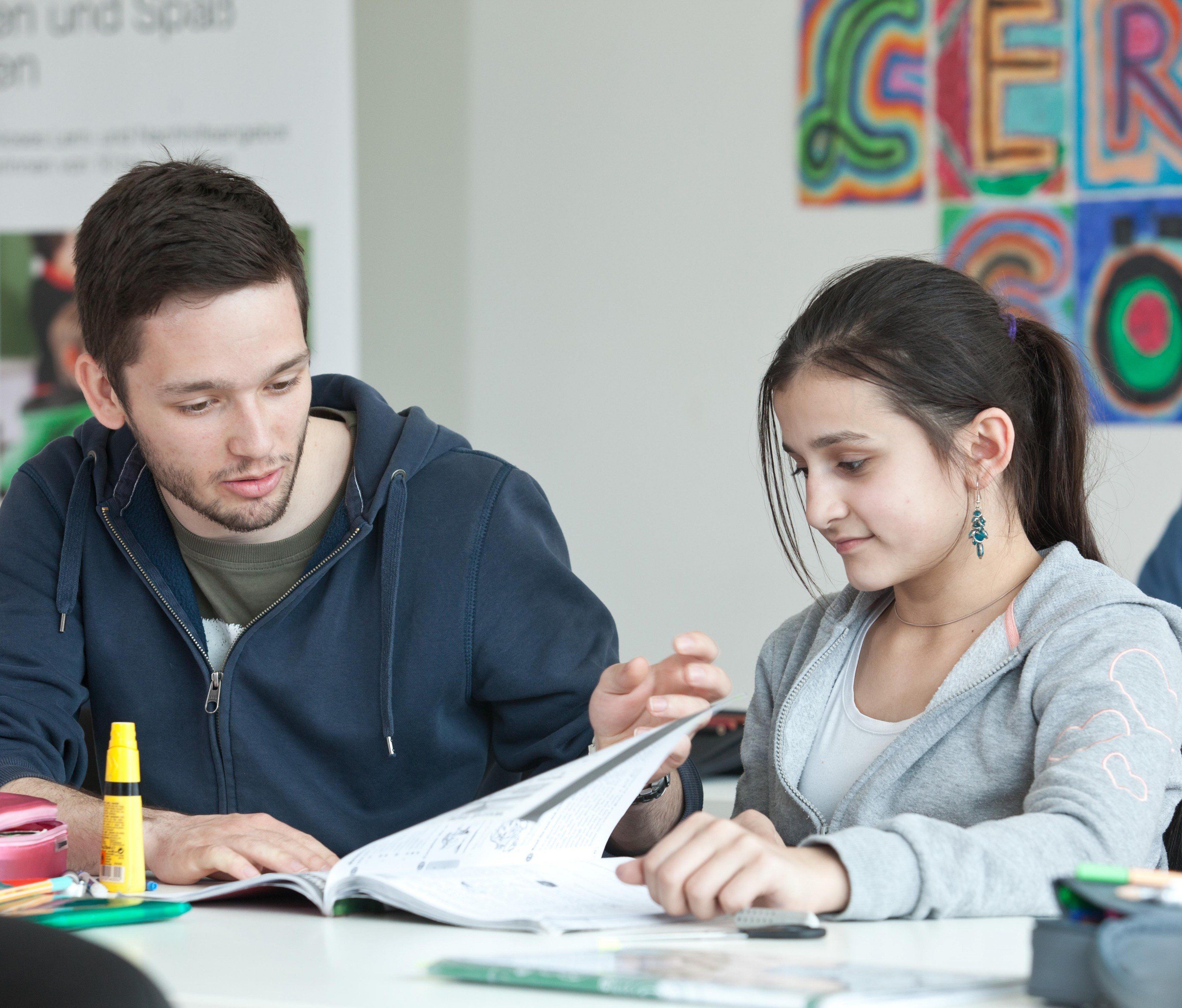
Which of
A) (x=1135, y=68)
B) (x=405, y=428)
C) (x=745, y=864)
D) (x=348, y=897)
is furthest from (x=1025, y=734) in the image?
→ (x=1135, y=68)

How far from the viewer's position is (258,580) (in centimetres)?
150

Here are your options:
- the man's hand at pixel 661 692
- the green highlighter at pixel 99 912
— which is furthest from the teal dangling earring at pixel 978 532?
the green highlighter at pixel 99 912

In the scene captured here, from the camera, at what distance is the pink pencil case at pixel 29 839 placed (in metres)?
1.06

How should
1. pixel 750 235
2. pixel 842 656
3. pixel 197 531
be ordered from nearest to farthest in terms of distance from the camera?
pixel 842 656, pixel 197 531, pixel 750 235

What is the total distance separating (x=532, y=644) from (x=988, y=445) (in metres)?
0.53

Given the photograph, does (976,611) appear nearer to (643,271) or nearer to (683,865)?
(683,865)

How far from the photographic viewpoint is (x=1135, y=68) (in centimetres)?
294

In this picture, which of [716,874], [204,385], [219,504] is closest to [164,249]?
[204,385]

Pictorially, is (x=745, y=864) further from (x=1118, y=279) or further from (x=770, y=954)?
(x=1118, y=279)

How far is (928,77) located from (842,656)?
211cm

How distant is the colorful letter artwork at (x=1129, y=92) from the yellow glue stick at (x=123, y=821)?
8.54ft

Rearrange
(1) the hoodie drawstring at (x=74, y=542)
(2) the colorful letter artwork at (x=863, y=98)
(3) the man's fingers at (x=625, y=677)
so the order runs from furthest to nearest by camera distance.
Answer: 1. (2) the colorful letter artwork at (x=863, y=98)
2. (1) the hoodie drawstring at (x=74, y=542)
3. (3) the man's fingers at (x=625, y=677)

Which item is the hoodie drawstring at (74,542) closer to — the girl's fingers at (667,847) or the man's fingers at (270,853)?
the man's fingers at (270,853)

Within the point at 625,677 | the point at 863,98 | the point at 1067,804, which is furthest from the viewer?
the point at 863,98
